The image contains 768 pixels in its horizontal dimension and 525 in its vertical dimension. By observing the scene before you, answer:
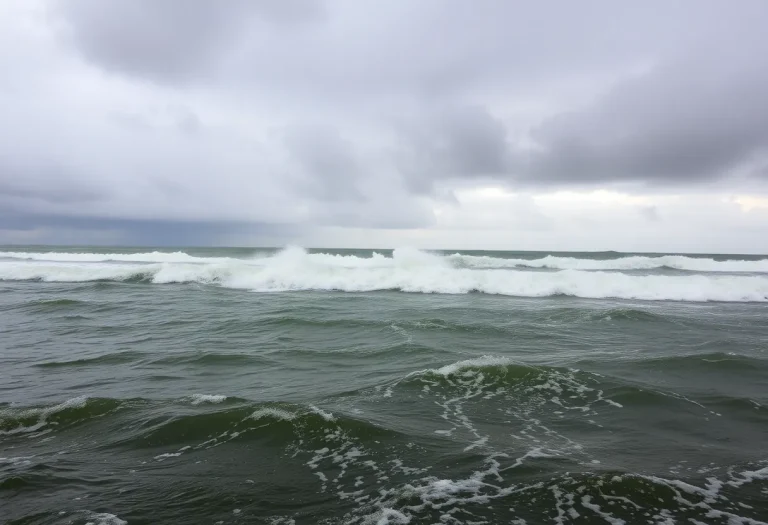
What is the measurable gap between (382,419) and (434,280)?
20831mm

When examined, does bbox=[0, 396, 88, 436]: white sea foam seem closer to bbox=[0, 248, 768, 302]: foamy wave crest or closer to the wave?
bbox=[0, 248, 768, 302]: foamy wave crest

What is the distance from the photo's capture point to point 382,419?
271 inches

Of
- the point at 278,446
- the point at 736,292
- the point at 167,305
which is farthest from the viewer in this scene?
the point at 736,292

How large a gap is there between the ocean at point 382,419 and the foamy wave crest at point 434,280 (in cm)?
784

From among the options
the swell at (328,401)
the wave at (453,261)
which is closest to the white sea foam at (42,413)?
the swell at (328,401)

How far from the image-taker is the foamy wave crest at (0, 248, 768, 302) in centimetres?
2480

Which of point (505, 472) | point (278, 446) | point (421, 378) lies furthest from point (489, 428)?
point (278, 446)

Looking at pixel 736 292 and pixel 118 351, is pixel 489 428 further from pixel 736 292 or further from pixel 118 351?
pixel 736 292

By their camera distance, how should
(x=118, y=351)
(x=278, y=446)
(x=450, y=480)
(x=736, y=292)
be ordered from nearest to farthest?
(x=450, y=480)
(x=278, y=446)
(x=118, y=351)
(x=736, y=292)

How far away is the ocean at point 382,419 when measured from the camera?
4551 millimetres

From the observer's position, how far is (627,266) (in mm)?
51938

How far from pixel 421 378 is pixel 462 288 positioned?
59.2 ft

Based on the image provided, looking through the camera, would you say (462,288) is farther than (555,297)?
Yes

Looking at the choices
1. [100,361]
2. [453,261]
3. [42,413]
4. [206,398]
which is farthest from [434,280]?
[42,413]
